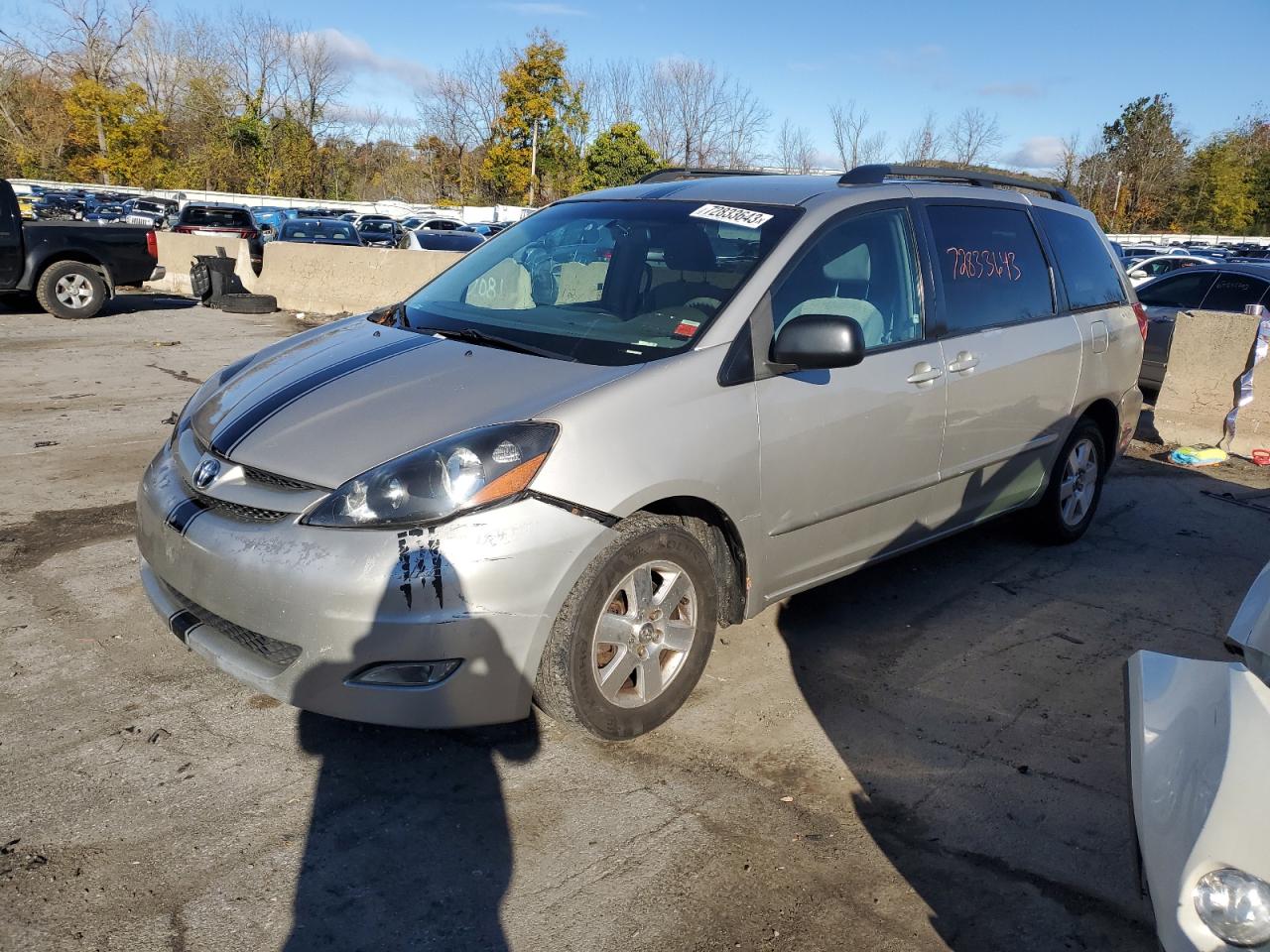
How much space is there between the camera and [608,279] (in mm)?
4117

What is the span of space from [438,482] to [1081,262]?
4.17m

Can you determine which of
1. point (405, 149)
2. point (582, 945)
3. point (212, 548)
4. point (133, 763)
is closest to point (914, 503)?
point (582, 945)

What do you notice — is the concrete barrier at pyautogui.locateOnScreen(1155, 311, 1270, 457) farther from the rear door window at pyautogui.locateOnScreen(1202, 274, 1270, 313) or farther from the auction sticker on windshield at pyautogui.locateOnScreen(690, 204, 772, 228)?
the auction sticker on windshield at pyautogui.locateOnScreen(690, 204, 772, 228)

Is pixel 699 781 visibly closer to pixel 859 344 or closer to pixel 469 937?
pixel 469 937

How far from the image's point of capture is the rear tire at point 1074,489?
5.39m

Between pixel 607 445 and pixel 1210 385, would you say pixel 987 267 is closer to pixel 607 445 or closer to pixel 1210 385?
pixel 607 445

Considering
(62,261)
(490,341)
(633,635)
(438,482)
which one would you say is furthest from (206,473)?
(62,261)

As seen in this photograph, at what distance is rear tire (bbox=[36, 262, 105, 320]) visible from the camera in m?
13.4

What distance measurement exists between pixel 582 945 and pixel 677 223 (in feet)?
9.15

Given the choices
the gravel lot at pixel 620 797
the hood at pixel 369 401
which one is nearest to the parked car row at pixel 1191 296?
the gravel lot at pixel 620 797

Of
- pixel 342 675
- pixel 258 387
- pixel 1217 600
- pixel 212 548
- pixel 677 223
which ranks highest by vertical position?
pixel 677 223

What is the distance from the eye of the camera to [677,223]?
4105 mm

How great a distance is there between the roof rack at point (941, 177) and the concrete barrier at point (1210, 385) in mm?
3226

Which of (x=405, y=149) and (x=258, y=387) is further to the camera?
(x=405, y=149)
